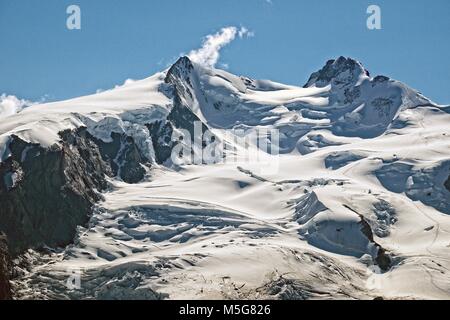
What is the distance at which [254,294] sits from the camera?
158 m

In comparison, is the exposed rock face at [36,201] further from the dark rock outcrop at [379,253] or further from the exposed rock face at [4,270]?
the dark rock outcrop at [379,253]

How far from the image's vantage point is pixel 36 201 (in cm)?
18762

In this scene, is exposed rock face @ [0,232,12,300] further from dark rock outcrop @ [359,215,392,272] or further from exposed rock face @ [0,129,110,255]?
dark rock outcrop @ [359,215,392,272]

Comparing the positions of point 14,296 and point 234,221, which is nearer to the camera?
point 14,296

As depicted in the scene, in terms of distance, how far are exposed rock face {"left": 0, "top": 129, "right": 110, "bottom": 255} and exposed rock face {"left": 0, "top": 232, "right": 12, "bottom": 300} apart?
142 inches

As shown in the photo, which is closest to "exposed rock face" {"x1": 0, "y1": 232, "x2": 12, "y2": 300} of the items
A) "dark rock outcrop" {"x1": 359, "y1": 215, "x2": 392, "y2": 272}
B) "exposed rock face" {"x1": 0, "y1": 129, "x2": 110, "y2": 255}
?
"exposed rock face" {"x1": 0, "y1": 129, "x2": 110, "y2": 255}

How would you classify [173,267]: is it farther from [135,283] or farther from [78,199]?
[78,199]

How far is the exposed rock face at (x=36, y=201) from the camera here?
583 feet

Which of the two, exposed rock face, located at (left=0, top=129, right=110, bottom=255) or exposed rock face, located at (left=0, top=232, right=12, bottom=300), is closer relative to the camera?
exposed rock face, located at (left=0, top=232, right=12, bottom=300)

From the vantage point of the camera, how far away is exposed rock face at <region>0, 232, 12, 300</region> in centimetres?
15088

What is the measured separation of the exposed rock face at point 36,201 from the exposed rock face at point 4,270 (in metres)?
3.61

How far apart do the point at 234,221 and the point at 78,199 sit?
3749 centimetres

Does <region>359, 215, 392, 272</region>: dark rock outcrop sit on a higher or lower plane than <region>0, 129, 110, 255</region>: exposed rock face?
lower
